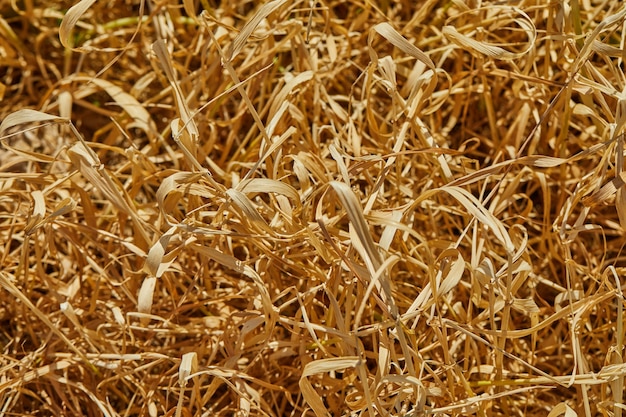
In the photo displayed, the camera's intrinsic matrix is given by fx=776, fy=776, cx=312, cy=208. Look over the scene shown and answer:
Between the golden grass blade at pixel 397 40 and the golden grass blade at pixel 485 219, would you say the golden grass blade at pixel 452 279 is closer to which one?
the golden grass blade at pixel 485 219

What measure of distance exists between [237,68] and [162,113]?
153 millimetres

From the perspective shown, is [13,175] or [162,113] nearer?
[13,175]

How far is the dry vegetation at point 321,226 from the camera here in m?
0.77

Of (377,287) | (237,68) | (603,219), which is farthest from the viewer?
(237,68)

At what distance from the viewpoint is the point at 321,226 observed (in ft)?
2.32

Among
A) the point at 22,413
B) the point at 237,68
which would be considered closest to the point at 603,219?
the point at 237,68

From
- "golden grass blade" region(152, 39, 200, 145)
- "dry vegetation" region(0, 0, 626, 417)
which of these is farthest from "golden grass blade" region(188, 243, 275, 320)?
"golden grass blade" region(152, 39, 200, 145)

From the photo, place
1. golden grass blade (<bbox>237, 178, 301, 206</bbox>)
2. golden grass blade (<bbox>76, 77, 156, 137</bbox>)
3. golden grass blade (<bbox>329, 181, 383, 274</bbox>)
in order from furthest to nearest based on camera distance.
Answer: golden grass blade (<bbox>76, 77, 156, 137</bbox>) → golden grass blade (<bbox>237, 178, 301, 206</bbox>) → golden grass blade (<bbox>329, 181, 383, 274</bbox>)

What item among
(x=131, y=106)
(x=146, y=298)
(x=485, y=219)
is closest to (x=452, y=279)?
(x=485, y=219)

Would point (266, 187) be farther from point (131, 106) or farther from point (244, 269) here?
point (131, 106)

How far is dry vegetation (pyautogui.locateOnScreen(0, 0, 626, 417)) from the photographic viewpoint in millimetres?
766

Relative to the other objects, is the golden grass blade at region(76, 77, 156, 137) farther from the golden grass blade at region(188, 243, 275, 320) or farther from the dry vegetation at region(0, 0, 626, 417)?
the golden grass blade at region(188, 243, 275, 320)

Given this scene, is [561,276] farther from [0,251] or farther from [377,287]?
[0,251]

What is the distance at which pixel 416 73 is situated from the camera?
928 millimetres
